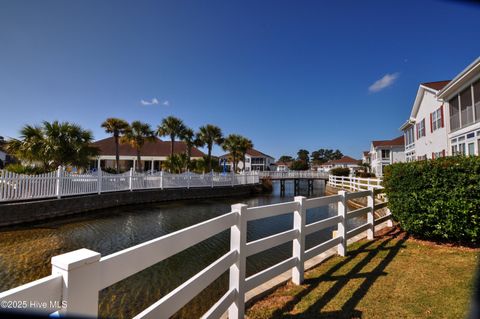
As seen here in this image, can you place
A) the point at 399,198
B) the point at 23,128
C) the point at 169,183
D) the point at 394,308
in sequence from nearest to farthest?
the point at 394,308 → the point at 399,198 → the point at 23,128 → the point at 169,183

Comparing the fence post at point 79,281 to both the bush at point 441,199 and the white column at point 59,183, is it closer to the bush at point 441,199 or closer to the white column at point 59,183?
the bush at point 441,199

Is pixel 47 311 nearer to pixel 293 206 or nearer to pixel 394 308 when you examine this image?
pixel 293 206

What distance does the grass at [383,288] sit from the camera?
10.7ft

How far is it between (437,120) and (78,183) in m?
23.4

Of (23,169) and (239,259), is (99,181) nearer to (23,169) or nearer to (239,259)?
(23,169)

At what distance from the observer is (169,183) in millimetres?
19453

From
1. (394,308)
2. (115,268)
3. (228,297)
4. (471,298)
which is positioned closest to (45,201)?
(228,297)

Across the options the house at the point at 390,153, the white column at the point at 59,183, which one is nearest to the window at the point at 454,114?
the white column at the point at 59,183

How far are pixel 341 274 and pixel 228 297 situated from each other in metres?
2.47

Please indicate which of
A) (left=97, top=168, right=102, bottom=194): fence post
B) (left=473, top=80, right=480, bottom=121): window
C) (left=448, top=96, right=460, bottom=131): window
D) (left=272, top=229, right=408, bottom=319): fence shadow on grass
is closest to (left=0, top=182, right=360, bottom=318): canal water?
(left=272, top=229, right=408, bottom=319): fence shadow on grass

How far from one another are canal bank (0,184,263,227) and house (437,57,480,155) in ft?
55.7

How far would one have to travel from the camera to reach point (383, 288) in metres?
3.88

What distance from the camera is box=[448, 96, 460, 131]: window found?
1589 centimetres

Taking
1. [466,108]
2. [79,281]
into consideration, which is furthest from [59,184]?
[466,108]
